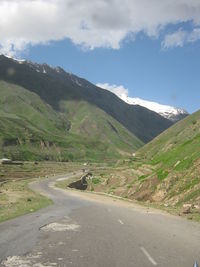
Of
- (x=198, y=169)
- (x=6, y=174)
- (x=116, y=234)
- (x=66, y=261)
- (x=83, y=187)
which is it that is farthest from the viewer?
(x=6, y=174)

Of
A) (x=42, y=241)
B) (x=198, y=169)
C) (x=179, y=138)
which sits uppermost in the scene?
(x=179, y=138)

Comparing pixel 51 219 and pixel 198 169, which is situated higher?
pixel 198 169

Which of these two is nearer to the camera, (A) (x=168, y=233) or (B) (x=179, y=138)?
(A) (x=168, y=233)

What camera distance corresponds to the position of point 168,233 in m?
17.9

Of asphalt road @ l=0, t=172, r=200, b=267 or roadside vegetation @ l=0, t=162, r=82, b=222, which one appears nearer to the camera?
asphalt road @ l=0, t=172, r=200, b=267

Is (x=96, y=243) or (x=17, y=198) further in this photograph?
(x=17, y=198)

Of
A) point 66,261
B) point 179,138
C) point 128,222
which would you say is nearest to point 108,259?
point 66,261

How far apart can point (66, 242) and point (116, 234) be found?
10.6ft

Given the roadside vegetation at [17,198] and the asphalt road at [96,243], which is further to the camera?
the roadside vegetation at [17,198]

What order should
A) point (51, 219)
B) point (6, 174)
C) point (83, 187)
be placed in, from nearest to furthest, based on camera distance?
1. point (51, 219)
2. point (83, 187)
3. point (6, 174)

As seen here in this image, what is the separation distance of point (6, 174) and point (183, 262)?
112 meters

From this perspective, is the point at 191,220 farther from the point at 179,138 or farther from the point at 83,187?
the point at 179,138

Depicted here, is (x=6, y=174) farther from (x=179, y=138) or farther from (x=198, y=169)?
(x=198, y=169)

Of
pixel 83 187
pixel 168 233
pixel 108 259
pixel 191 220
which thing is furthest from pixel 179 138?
pixel 108 259
